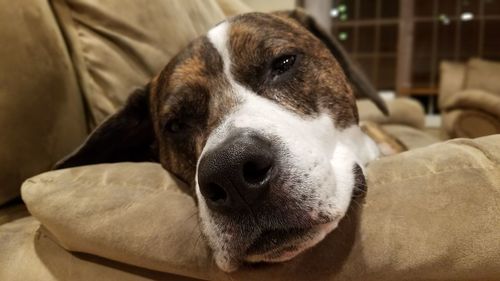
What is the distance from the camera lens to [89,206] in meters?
1.05

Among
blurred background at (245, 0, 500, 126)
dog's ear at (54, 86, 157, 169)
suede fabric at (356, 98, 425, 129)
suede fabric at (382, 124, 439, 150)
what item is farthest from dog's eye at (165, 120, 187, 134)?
blurred background at (245, 0, 500, 126)

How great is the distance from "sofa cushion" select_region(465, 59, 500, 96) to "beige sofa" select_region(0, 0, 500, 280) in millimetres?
5420

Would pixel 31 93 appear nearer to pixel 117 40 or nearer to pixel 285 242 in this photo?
pixel 117 40

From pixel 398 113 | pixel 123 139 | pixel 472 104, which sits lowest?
pixel 472 104

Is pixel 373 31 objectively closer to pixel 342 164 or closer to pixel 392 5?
pixel 392 5

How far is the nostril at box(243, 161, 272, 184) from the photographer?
0.89 m

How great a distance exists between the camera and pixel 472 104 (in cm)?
463

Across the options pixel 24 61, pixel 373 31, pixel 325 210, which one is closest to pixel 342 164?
pixel 325 210

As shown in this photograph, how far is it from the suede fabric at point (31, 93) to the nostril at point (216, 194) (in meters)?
0.62

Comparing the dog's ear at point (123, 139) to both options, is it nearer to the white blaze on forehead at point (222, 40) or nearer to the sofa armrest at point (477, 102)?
the white blaze on forehead at point (222, 40)

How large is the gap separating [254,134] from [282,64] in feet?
1.36

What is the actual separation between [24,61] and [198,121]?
48cm

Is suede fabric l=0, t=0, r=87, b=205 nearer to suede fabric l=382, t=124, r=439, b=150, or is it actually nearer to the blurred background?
suede fabric l=382, t=124, r=439, b=150

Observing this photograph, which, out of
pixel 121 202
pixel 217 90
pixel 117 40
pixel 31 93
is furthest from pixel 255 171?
pixel 117 40
